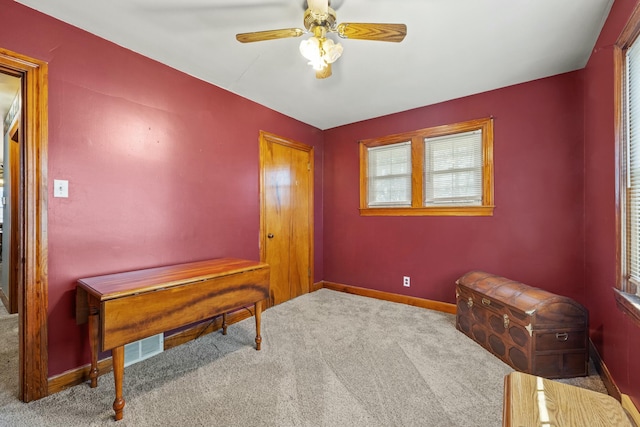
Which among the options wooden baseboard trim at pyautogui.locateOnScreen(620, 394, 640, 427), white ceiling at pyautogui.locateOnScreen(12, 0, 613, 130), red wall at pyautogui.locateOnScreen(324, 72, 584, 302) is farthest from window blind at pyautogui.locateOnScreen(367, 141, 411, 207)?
wooden baseboard trim at pyautogui.locateOnScreen(620, 394, 640, 427)

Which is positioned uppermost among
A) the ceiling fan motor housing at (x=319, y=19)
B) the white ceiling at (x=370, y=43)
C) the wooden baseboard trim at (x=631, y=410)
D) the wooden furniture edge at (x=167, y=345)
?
the white ceiling at (x=370, y=43)

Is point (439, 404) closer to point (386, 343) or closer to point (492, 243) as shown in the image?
point (386, 343)

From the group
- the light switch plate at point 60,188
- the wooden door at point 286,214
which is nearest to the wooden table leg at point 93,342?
the light switch plate at point 60,188

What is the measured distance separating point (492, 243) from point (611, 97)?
147cm

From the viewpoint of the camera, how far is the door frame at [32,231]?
1645 millimetres

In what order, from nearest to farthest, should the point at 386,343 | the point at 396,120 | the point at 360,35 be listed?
the point at 360,35 < the point at 386,343 < the point at 396,120

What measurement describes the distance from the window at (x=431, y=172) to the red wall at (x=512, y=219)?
3.5 inches

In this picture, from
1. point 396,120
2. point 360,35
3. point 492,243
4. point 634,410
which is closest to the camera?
point 634,410

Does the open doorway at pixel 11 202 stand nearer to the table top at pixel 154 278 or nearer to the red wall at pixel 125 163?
the red wall at pixel 125 163

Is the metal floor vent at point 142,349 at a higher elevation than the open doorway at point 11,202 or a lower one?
lower

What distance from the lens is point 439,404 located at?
159 cm

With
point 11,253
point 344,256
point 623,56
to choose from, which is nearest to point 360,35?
point 623,56

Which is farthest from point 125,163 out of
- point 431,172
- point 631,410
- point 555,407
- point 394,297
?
point 631,410

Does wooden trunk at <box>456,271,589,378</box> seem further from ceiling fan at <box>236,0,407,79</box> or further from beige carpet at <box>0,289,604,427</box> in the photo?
ceiling fan at <box>236,0,407,79</box>
